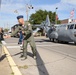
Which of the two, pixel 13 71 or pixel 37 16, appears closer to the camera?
pixel 13 71

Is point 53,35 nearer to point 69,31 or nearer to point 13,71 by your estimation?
point 69,31

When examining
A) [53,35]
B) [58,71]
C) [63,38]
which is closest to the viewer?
[58,71]

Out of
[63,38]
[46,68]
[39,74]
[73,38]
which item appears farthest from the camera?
[63,38]

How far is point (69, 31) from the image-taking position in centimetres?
2528

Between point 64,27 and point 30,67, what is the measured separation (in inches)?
699

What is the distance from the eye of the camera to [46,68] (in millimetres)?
9492

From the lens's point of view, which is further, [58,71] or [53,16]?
[53,16]

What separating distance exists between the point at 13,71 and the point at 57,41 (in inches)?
866

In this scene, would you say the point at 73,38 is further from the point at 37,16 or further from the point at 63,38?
the point at 37,16

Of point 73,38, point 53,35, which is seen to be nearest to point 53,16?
point 53,35

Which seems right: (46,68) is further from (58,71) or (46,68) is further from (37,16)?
(37,16)

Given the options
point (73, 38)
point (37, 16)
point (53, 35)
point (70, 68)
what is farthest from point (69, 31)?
point (37, 16)

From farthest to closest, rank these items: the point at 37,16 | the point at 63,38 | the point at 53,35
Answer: the point at 37,16
the point at 53,35
the point at 63,38

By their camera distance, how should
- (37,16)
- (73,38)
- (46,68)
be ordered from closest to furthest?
(46,68) < (73,38) < (37,16)
